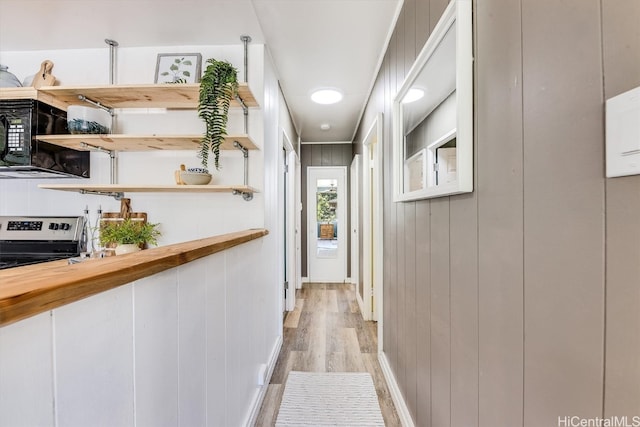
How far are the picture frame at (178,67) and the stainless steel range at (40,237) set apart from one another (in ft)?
3.83

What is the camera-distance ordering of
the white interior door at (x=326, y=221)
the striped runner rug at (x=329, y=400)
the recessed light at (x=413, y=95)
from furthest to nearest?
1. the white interior door at (x=326, y=221)
2. the striped runner rug at (x=329, y=400)
3. the recessed light at (x=413, y=95)

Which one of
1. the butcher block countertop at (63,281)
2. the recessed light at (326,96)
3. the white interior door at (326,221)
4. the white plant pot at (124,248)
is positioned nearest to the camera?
the butcher block countertop at (63,281)

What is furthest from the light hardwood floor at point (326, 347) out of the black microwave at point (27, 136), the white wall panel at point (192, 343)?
the black microwave at point (27, 136)

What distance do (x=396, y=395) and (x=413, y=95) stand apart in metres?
1.75

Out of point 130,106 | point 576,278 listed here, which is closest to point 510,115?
point 576,278

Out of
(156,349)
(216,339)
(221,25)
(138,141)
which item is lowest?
(216,339)

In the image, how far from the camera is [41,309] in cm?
41

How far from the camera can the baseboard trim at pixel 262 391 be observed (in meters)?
1.61

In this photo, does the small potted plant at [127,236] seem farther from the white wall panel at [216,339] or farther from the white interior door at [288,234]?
the white interior door at [288,234]

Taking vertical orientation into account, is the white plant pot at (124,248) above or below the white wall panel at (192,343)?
above

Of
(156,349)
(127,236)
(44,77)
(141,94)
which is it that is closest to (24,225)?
(127,236)

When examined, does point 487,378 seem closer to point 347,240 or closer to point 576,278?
point 576,278

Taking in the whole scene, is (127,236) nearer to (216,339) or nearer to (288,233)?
(216,339)

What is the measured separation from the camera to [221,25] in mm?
1856
